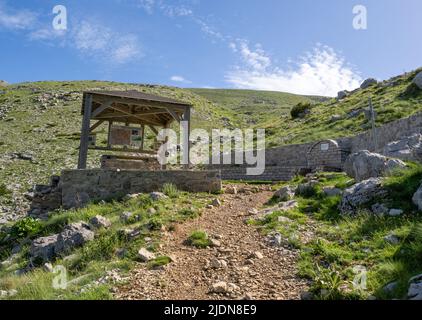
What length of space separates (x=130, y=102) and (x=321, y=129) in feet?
51.5

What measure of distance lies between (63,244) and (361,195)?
6.90m

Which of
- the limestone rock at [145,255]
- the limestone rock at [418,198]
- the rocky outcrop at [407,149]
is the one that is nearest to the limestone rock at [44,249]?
the limestone rock at [145,255]

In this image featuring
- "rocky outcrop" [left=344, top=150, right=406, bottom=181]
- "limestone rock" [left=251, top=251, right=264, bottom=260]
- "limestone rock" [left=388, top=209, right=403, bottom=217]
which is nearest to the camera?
"limestone rock" [left=251, top=251, right=264, bottom=260]

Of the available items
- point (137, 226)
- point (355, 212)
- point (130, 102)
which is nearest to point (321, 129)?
point (130, 102)

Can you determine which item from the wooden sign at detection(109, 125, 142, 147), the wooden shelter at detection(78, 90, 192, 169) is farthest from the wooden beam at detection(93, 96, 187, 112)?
the wooden sign at detection(109, 125, 142, 147)

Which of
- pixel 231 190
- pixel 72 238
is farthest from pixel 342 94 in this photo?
pixel 72 238

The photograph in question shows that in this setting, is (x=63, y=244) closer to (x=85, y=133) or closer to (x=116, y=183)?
(x=116, y=183)

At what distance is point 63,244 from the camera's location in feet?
26.0

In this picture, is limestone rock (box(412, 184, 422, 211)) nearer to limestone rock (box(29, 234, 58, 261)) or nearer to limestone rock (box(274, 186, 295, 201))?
limestone rock (box(274, 186, 295, 201))

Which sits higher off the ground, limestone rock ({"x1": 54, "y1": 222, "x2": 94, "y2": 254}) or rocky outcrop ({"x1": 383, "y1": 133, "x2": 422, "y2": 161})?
rocky outcrop ({"x1": 383, "y1": 133, "x2": 422, "y2": 161})

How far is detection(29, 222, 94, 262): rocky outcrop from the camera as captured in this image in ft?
25.8

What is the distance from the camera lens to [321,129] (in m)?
25.1

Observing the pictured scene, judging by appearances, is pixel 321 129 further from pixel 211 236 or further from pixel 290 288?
pixel 290 288

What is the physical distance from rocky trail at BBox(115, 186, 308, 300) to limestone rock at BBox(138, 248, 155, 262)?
197 mm
